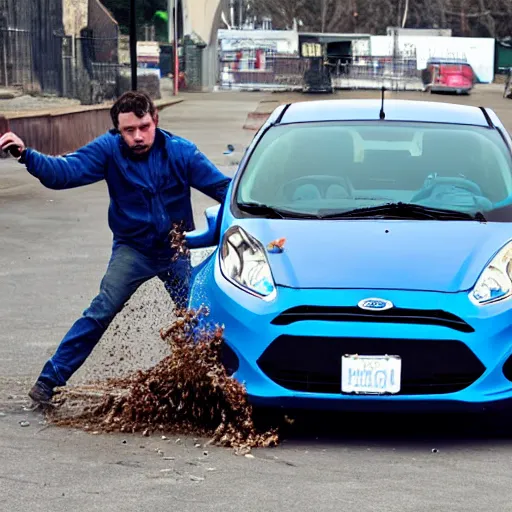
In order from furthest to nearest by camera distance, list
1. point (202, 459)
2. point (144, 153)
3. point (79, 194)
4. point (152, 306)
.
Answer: point (79, 194) → point (152, 306) → point (144, 153) → point (202, 459)

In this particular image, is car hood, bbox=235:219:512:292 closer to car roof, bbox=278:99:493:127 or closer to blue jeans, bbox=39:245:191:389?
blue jeans, bbox=39:245:191:389

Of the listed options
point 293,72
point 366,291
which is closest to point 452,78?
point 293,72

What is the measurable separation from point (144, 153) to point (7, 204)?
975cm

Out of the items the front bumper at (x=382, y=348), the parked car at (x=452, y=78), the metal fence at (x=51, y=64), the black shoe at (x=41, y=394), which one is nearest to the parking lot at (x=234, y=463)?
the black shoe at (x=41, y=394)

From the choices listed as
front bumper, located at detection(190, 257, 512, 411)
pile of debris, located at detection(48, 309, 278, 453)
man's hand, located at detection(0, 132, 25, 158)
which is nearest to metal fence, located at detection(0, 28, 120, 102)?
man's hand, located at detection(0, 132, 25, 158)

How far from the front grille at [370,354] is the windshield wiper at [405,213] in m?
0.92

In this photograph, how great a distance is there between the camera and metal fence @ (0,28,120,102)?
31.0 metres

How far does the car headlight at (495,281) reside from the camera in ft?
18.5

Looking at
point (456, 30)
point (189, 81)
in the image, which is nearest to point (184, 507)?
point (189, 81)

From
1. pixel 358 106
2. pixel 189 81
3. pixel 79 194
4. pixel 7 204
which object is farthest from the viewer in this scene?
pixel 189 81

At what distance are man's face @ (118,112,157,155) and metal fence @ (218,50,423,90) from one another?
2131 inches

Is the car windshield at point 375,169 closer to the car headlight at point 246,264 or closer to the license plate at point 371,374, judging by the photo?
the car headlight at point 246,264

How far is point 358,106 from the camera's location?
7586 millimetres

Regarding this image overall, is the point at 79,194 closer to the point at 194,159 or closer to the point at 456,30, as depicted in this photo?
the point at 194,159
